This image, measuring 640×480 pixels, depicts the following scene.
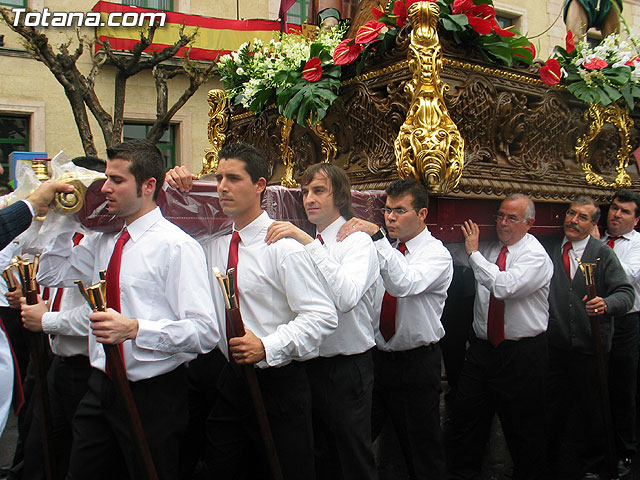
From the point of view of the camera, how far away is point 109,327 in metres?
2.15

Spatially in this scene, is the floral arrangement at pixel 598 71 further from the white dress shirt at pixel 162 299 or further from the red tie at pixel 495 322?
the white dress shirt at pixel 162 299

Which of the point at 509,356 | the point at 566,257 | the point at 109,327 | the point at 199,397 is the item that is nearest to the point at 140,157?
the point at 109,327

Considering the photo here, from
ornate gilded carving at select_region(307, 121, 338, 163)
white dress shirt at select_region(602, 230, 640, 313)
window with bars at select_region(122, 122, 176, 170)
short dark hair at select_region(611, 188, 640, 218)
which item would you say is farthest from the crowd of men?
window with bars at select_region(122, 122, 176, 170)

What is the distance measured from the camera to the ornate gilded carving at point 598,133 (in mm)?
4879

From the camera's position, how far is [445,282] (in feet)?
12.1

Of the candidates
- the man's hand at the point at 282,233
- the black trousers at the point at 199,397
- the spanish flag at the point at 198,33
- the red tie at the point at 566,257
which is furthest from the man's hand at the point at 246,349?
the spanish flag at the point at 198,33

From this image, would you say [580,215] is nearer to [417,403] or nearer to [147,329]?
[417,403]

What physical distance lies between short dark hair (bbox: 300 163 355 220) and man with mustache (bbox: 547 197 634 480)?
6.17 ft

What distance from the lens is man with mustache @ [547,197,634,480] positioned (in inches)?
167

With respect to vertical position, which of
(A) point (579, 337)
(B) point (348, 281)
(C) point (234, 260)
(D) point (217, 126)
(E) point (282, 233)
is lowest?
(A) point (579, 337)

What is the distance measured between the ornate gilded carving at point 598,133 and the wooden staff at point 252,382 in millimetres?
3543

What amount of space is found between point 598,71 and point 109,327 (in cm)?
418

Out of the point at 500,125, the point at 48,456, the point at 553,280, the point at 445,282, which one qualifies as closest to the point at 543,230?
the point at 553,280

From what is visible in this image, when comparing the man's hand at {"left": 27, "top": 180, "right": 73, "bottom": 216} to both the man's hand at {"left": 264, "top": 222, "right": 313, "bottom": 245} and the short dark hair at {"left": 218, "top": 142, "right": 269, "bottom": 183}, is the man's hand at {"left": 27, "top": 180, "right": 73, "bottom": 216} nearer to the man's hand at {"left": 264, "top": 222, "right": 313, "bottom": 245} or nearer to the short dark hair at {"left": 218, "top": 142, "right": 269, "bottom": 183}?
the short dark hair at {"left": 218, "top": 142, "right": 269, "bottom": 183}
